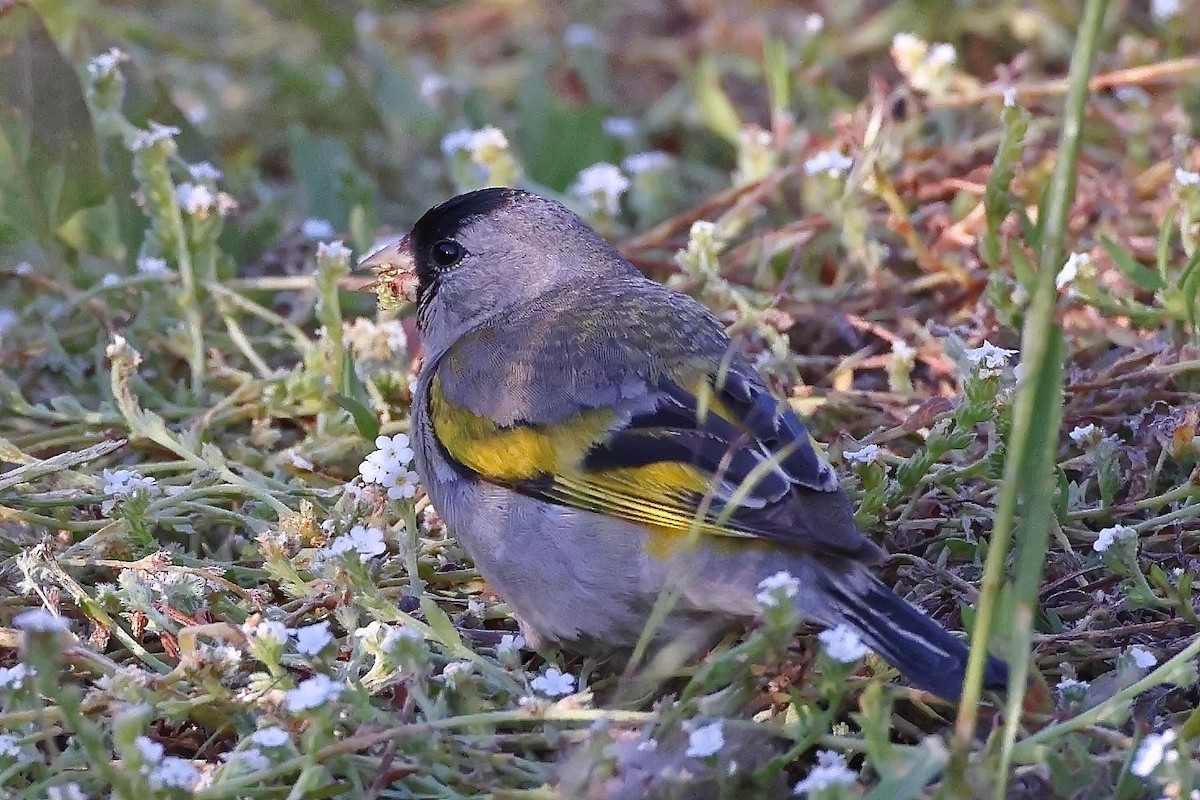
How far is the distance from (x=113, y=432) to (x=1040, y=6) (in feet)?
11.7

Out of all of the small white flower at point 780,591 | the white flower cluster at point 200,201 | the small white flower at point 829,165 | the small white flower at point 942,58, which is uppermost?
the small white flower at point 942,58

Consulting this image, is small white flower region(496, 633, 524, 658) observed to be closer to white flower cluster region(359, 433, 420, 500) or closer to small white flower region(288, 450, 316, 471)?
white flower cluster region(359, 433, 420, 500)

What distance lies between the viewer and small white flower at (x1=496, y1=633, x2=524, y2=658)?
2941mm

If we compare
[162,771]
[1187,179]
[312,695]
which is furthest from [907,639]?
[1187,179]

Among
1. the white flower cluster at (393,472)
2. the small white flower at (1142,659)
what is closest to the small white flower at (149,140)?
the white flower cluster at (393,472)

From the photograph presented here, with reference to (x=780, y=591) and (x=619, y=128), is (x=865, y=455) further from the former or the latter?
(x=619, y=128)

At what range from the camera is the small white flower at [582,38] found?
227 inches

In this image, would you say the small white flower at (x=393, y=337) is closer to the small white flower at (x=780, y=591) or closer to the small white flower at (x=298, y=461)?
the small white flower at (x=298, y=461)

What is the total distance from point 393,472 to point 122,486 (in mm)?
577

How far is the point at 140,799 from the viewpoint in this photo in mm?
2281

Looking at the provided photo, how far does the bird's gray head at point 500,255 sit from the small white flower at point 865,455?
0.77 meters

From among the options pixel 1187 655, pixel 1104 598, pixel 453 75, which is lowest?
pixel 1104 598

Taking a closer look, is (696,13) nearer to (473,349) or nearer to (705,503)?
(473,349)

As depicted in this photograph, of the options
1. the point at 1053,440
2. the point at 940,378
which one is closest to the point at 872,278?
the point at 940,378
